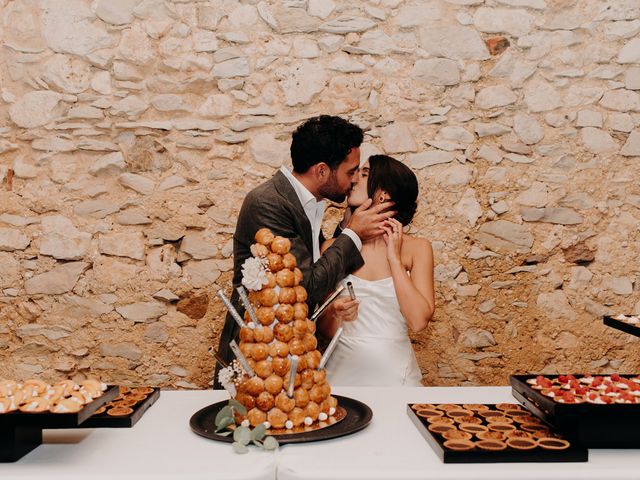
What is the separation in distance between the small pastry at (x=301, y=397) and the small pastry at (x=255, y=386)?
0.10 meters

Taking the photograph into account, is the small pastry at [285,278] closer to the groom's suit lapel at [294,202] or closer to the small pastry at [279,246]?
the small pastry at [279,246]

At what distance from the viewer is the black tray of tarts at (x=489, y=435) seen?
153cm

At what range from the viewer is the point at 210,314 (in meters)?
3.46

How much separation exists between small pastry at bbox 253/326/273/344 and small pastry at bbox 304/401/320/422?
0.21m

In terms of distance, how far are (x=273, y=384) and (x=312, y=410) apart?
0.14m

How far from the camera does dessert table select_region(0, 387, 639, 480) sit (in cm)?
148

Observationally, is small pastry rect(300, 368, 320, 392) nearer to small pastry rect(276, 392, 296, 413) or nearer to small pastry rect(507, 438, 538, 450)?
small pastry rect(276, 392, 296, 413)

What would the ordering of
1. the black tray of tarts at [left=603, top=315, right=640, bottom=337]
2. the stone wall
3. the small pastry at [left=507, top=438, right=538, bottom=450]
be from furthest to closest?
1. the stone wall
2. the black tray of tarts at [left=603, top=315, right=640, bottom=337]
3. the small pastry at [left=507, top=438, right=538, bottom=450]

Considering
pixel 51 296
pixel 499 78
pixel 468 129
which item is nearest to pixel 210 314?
pixel 51 296

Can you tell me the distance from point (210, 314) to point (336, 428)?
1.84 metres

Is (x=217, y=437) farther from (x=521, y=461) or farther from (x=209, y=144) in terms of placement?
(x=209, y=144)

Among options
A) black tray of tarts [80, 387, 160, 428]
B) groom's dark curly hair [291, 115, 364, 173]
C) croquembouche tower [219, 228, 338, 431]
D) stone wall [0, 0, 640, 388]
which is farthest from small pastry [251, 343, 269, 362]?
stone wall [0, 0, 640, 388]

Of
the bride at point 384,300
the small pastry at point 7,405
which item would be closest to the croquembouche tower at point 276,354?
the small pastry at point 7,405

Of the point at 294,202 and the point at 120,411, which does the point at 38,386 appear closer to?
the point at 120,411
